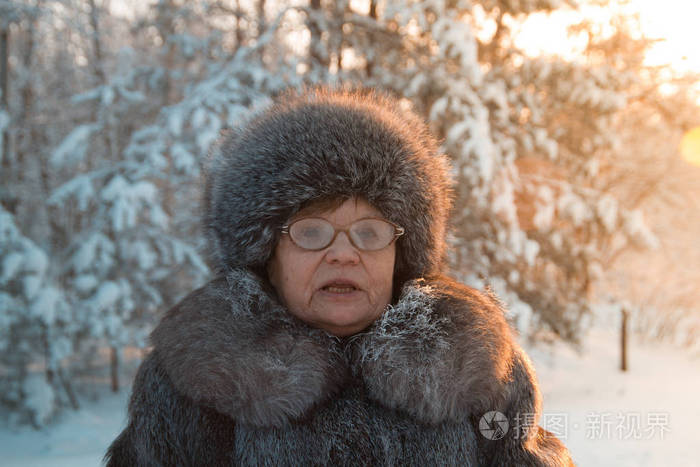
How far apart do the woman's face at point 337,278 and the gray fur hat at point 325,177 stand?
0.08 metres

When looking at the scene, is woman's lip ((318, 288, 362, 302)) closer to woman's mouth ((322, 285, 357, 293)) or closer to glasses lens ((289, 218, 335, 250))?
woman's mouth ((322, 285, 357, 293))

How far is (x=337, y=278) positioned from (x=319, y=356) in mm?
264

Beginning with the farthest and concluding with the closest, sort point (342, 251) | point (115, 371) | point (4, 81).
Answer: point (115, 371) → point (4, 81) → point (342, 251)

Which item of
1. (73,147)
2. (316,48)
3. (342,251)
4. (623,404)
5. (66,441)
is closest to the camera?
(342,251)

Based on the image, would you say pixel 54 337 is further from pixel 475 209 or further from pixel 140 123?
Result: pixel 475 209

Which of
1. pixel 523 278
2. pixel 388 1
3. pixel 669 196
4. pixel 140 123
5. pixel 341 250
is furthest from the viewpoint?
pixel 669 196

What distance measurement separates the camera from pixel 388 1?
502 centimetres

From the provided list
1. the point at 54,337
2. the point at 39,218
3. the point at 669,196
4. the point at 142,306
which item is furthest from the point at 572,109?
the point at 39,218

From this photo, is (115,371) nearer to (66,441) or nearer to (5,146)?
(66,441)

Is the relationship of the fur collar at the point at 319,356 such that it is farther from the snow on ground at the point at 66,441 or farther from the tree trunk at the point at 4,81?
the tree trunk at the point at 4,81

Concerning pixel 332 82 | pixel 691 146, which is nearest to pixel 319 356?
pixel 332 82

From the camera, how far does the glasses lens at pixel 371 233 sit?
1.69 metres

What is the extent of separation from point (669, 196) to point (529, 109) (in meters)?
4.70

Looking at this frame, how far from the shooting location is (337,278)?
1687mm
